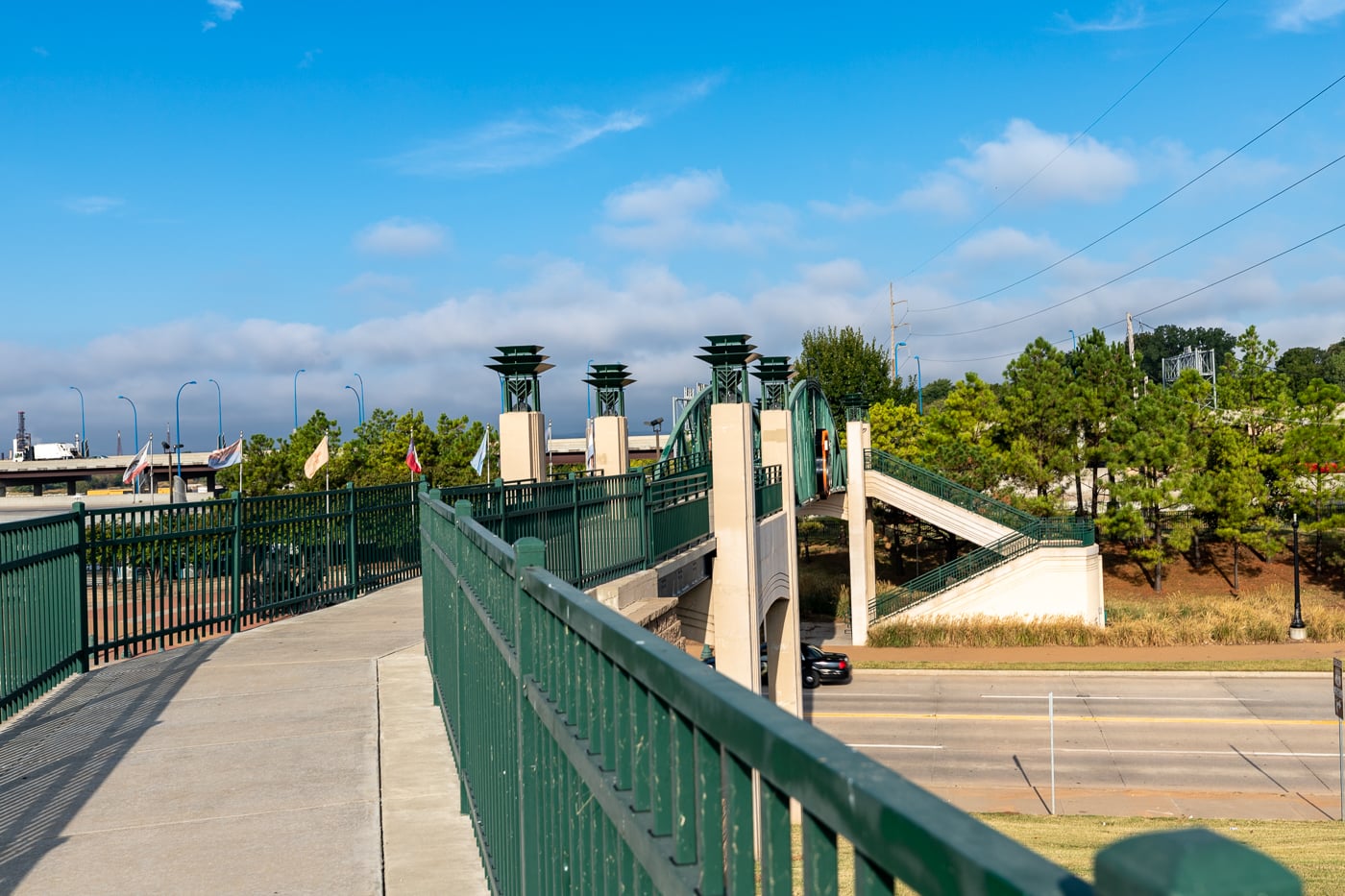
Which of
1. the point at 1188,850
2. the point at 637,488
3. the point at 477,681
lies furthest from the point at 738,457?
the point at 1188,850

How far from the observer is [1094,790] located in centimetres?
2189

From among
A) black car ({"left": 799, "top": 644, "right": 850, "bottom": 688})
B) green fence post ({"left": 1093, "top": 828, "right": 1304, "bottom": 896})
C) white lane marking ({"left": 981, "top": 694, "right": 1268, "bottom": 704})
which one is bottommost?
white lane marking ({"left": 981, "top": 694, "right": 1268, "bottom": 704})

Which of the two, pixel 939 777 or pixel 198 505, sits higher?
pixel 198 505

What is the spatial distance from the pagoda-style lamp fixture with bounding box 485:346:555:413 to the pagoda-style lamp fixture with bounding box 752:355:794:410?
5.96m

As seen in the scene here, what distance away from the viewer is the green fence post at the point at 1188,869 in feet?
2.25

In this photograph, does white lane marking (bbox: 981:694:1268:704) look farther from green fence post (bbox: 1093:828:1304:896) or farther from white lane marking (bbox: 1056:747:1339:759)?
green fence post (bbox: 1093:828:1304:896)

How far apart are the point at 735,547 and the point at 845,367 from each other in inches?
2113

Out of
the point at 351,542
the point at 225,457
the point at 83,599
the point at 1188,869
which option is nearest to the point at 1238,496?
Result: the point at 225,457

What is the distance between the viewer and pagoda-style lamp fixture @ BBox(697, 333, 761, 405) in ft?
66.1

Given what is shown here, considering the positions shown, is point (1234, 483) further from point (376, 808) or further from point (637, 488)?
point (376, 808)

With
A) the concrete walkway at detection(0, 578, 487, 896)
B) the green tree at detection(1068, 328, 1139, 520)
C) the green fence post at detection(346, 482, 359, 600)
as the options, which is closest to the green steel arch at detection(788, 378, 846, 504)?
the green tree at detection(1068, 328, 1139, 520)

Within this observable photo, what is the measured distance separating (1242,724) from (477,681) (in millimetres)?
26524

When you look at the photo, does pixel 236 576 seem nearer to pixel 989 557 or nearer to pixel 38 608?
pixel 38 608

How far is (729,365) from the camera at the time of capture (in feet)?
66.3
